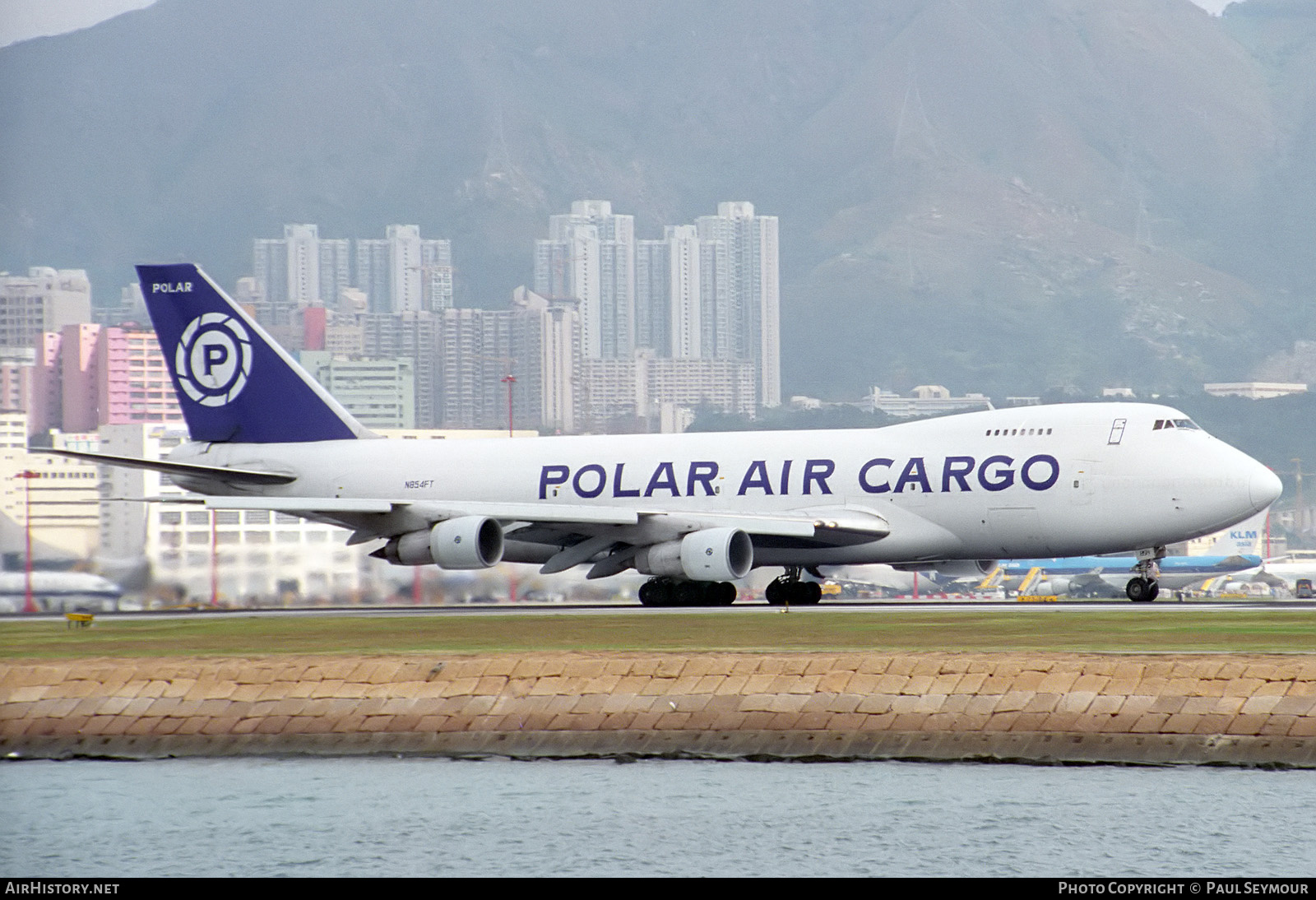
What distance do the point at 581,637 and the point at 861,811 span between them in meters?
10.7

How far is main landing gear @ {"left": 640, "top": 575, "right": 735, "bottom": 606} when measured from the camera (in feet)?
156

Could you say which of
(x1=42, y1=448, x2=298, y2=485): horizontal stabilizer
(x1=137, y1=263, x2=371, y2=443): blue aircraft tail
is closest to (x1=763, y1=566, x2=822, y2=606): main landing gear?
(x1=137, y1=263, x2=371, y2=443): blue aircraft tail

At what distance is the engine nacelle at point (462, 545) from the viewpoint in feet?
151

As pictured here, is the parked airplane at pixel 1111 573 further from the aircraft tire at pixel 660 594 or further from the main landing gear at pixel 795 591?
the aircraft tire at pixel 660 594

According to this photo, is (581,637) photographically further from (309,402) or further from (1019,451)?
(309,402)

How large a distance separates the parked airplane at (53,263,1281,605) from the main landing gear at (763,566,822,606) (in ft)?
0.17

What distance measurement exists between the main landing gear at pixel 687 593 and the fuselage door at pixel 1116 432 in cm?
1000

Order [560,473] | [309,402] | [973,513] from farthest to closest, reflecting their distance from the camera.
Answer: [309,402] → [560,473] → [973,513]

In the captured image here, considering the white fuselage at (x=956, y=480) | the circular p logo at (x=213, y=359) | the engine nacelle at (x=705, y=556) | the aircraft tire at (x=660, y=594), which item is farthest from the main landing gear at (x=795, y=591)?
the circular p logo at (x=213, y=359)

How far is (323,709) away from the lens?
26.5m

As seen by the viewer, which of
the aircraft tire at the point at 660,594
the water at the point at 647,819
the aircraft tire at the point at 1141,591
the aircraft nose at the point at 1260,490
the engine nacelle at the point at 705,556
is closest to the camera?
the water at the point at 647,819

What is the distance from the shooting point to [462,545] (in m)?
46.1

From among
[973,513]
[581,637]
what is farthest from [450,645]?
[973,513]

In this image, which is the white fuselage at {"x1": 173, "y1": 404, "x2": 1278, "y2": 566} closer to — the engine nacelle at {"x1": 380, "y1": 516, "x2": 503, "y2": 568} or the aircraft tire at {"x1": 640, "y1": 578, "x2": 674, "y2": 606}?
the engine nacelle at {"x1": 380, "y1": 516, "x2": 503, "y2": 568}
